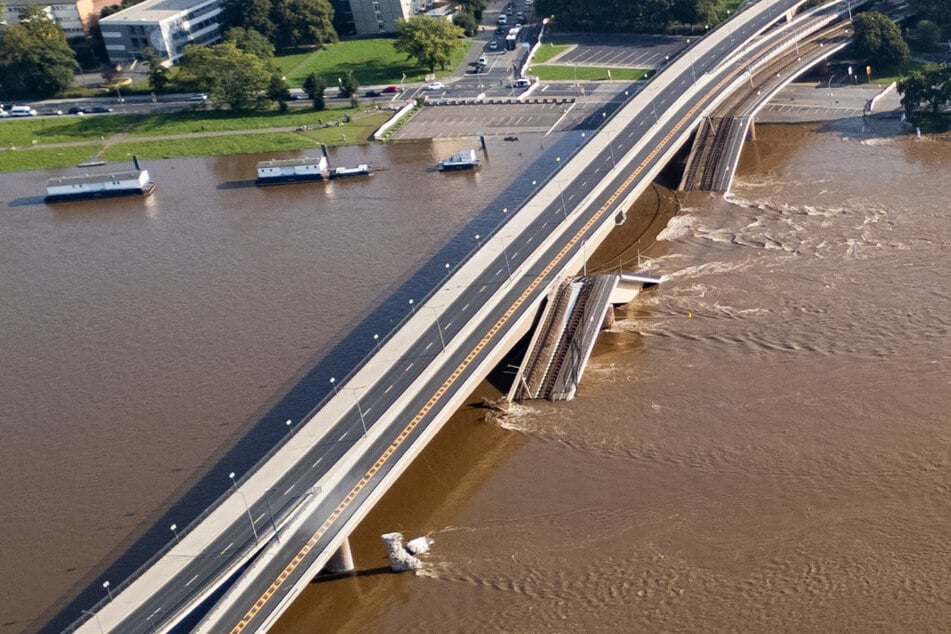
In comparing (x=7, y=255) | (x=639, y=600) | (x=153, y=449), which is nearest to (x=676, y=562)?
(x=639, y=600)

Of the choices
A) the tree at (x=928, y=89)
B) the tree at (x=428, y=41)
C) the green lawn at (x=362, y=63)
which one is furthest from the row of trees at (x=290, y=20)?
the tree at (x=928, y=89)

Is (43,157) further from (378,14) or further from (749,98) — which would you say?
(749,98)

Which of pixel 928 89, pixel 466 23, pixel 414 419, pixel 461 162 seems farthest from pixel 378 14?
pixel 414 419

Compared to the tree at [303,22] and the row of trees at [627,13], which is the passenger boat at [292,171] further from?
the row of trees at [627,13]

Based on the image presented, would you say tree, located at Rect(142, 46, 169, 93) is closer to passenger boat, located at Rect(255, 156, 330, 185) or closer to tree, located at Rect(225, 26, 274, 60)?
tree, located at Rect(225, 26, 274, 60)

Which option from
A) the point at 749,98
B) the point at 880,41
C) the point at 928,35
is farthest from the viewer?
Result: the point at 928,35
